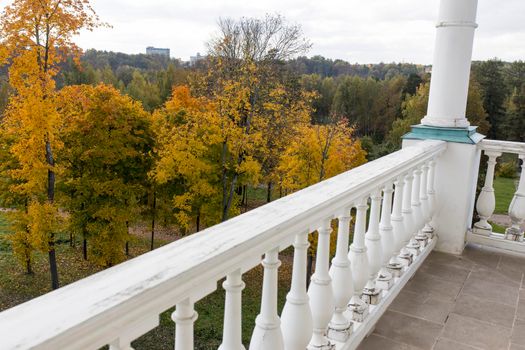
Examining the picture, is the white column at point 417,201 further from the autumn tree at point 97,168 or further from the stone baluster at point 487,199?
the autumn tree at point 97,168

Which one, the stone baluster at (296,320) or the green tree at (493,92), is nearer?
the stone baluster at (296,320)

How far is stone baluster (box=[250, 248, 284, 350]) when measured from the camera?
50.8 inches

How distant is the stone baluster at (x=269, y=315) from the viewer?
4.23 feet

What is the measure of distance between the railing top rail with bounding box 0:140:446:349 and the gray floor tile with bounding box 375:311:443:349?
1.14 m

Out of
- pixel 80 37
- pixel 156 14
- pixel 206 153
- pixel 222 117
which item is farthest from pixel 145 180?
pixel 156 14

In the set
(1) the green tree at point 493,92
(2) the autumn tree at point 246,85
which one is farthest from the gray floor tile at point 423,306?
(1) the green tree at point 493,92

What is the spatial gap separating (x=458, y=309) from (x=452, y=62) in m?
1.79

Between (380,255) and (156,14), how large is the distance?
87.6 ft

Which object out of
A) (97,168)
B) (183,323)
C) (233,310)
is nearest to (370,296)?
(233,310)

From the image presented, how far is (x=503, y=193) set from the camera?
3086 cm

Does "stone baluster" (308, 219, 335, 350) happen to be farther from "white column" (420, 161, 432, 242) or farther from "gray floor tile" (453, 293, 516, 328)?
"white column" (420, 161, 432, 242)

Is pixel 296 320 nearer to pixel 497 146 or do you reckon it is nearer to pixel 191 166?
pixel 497 146

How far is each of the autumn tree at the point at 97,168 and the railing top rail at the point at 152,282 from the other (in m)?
14.4

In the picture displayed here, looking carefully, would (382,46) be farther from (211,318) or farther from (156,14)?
(211,318)
